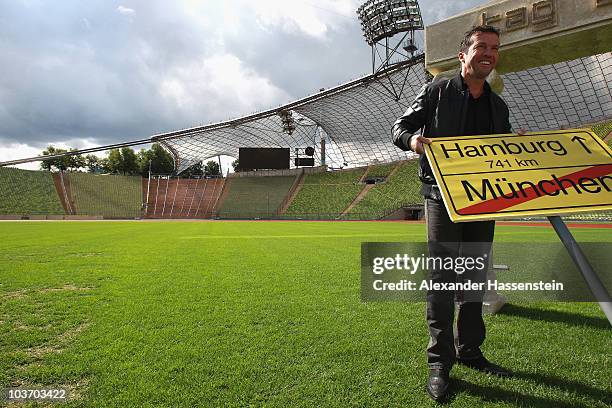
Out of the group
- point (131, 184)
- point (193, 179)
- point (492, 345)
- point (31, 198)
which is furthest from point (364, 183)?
point (492, 345)

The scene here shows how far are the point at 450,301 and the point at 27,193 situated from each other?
6468 cm

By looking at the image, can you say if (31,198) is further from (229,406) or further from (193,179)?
(229,406)

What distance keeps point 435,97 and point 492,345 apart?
2.01m

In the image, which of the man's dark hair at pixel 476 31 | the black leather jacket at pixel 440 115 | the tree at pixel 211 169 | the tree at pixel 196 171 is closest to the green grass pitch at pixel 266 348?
the black leather jacket at pixel 440 115

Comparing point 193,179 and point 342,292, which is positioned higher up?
point 193,179

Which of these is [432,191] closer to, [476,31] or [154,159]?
[476,31]

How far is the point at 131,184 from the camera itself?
6400 centimetres

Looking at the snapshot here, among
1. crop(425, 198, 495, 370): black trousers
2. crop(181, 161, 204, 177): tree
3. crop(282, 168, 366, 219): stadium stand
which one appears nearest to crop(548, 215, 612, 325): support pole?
crop(425, 198, 495, 370): black trousers

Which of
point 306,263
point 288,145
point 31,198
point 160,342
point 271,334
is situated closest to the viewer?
point 160,342

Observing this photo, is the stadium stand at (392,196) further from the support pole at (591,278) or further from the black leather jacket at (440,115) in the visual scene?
the support pole at (591,278)

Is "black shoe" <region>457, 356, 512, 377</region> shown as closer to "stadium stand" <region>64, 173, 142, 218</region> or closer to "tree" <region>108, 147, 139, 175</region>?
"stadium stand" <region>64, 173, 142, 218</region>

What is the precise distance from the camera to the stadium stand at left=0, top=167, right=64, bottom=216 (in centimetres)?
4941

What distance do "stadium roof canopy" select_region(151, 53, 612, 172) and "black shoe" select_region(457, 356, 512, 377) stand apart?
3351cm

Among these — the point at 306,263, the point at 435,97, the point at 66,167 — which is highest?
the point at 66,167
